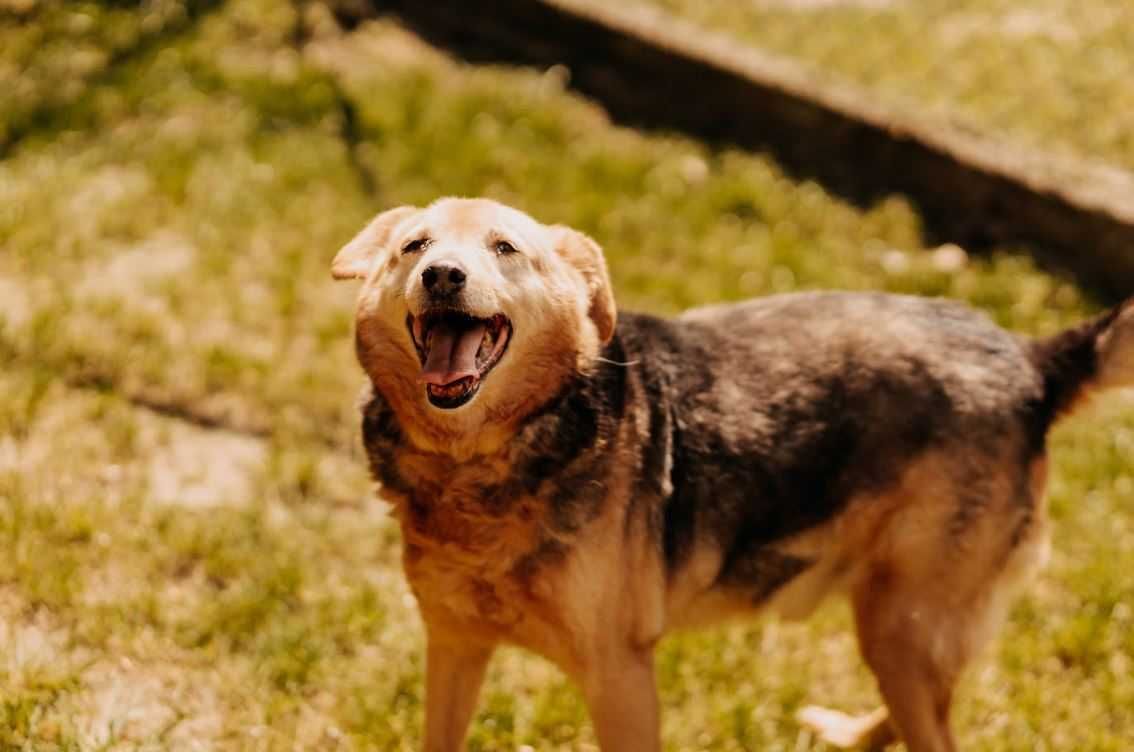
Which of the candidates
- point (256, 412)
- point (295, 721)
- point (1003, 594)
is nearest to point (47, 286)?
point (256, 412)

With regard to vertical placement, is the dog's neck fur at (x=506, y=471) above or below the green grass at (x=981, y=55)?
below

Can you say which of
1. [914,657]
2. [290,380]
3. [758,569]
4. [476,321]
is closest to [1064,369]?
[914,657]

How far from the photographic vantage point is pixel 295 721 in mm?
3658

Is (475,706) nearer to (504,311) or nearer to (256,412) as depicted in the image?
(504,311)

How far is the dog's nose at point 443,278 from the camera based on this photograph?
2865 mm

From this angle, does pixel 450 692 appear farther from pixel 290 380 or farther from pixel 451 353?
pixel 290 380

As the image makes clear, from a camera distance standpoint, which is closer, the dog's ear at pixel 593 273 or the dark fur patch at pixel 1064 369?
the dog's ear at pixel 593 273

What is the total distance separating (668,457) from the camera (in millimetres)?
3234

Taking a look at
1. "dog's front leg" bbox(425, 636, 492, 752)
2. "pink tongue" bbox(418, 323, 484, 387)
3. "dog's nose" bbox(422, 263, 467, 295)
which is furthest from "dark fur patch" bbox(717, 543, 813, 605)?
"dog's nose" bbox(422, 263, 467, 295)

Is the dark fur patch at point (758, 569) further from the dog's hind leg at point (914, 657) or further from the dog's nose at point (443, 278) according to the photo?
the dog's nose at point (443, 278)

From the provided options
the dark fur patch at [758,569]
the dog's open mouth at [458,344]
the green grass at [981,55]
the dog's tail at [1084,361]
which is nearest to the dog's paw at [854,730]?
the dark fur patch at [758,569]

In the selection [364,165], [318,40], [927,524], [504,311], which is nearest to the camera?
[504,311]

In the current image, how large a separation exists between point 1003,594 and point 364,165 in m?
3.99

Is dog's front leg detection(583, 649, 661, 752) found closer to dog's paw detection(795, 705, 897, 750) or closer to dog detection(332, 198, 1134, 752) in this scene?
dog detection(332, 198, 1134, 752)
